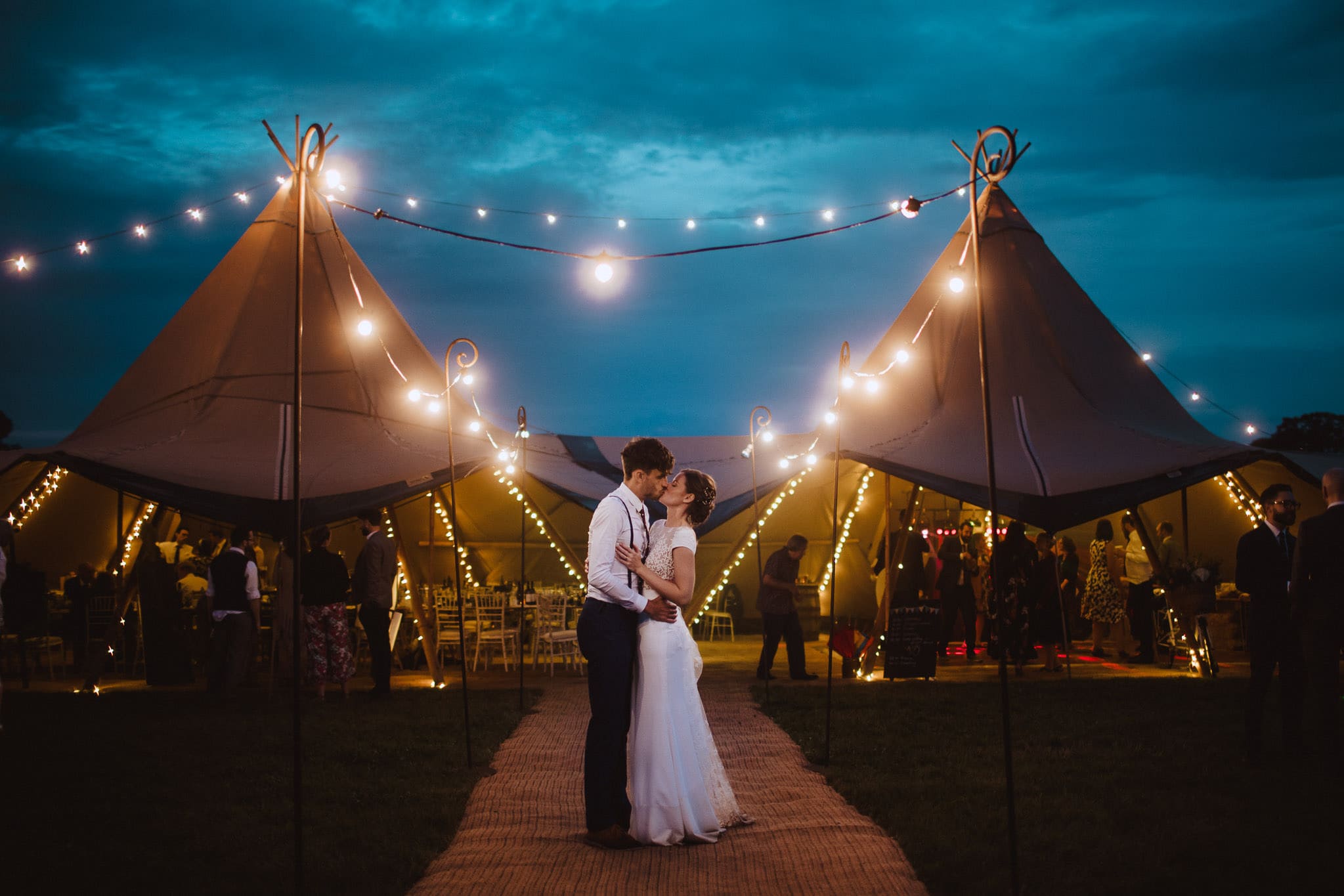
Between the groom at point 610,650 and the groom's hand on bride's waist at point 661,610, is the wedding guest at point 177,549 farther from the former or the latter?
the groom's hand on bride's waist at point 661,610

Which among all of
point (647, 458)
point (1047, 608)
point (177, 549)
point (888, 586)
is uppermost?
point (647, 458)

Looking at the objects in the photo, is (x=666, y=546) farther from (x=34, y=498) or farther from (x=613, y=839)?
(x=34, y=498)

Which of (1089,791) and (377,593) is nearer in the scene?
(1089,791)

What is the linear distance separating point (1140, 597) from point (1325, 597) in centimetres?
612

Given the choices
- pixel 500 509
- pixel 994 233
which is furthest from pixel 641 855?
pixel 500 509

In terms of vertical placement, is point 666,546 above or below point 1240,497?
below

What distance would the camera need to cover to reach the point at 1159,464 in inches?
374

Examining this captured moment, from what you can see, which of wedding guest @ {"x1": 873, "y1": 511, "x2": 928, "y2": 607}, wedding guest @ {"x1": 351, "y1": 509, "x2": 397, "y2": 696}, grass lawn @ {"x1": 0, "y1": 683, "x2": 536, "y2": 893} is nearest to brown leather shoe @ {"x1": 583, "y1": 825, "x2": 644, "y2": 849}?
grass lawn @ {"x1": 0, "y1": 683, "x2": 536, "y2": 893}

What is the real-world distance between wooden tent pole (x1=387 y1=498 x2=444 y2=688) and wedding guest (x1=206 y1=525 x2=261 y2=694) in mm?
1342

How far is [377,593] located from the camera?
361 inches

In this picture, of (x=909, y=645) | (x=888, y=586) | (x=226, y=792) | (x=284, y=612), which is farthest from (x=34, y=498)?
(x=909, y=645)

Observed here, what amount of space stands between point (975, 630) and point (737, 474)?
121 inches

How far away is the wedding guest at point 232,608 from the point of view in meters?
9.11

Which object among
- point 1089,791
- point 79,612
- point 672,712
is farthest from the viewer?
point 79,612
